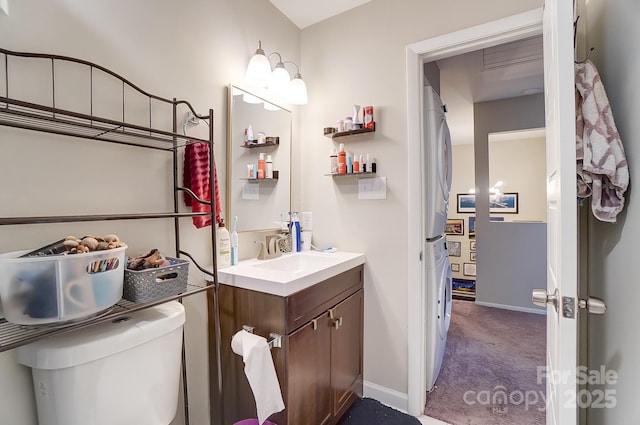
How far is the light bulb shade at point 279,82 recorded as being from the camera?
1.79 m

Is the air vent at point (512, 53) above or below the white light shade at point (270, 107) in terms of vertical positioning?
above

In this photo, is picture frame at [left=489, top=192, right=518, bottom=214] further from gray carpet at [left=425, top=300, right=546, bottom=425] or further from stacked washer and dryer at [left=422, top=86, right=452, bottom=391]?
stacked washer and dryer at [left=422, top=86, right=452, bottom=391]

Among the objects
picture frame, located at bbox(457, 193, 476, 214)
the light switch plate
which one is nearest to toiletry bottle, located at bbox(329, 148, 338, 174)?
the light switch plate

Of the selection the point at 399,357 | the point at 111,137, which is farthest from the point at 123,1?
the point at 399,357

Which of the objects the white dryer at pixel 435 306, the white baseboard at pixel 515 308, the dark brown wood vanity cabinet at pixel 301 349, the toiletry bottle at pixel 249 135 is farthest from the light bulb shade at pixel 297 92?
the white baseboard at pixel 515 308

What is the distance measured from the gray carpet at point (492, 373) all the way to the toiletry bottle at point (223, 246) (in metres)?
1.55

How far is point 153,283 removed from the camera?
975 millimetres

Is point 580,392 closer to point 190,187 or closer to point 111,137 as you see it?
point 190,187

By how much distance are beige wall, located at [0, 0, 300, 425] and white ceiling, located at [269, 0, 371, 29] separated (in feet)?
0.80

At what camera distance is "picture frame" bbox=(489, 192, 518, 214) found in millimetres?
4227

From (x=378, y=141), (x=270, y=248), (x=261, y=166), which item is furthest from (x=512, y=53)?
(x=270, y=248)

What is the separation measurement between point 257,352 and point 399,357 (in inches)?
41.8

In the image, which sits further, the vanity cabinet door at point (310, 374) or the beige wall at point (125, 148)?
the vanity cabinet door at point (310, 374)

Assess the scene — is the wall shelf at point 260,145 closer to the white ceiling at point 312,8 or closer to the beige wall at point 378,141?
the beige wall at point 378,141
